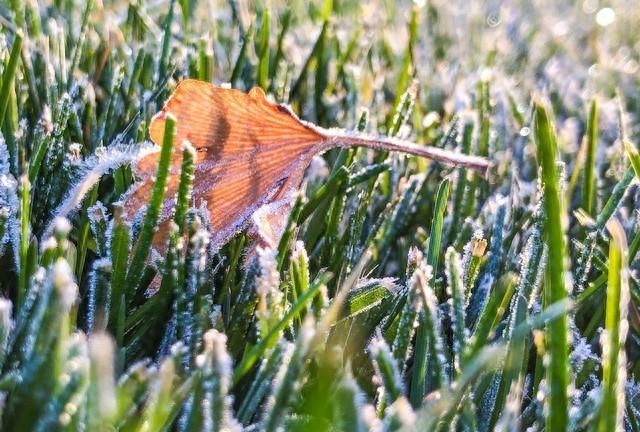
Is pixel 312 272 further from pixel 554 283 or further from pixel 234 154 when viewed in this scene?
pixel 554 283

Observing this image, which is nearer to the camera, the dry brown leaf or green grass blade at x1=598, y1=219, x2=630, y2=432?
green grass blade at x1=598, y1=219, x2=630, y2=432

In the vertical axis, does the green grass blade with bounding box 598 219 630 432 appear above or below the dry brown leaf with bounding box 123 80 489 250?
below

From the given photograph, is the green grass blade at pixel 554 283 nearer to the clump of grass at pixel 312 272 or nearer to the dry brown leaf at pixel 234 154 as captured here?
the clump of grass at pixel 312 272

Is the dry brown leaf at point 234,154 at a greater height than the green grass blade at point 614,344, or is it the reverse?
the dry brown leaf at point 234,154

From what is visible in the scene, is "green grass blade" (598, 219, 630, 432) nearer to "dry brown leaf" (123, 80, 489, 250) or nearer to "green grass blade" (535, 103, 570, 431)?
"green grass blade" (535, 103, 570, 431)

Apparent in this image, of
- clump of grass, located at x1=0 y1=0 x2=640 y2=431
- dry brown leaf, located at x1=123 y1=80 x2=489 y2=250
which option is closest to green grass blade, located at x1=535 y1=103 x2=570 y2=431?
clump of grass, located at x1=0 y1=0 x2=640 y2=431

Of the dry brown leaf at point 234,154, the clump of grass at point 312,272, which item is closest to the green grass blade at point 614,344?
the clump of grass at point 312,272

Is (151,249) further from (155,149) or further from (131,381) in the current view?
(131,381)

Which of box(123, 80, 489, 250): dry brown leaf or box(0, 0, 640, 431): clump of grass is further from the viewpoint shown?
box(123, 80, 489, 250): dry brown leaf
